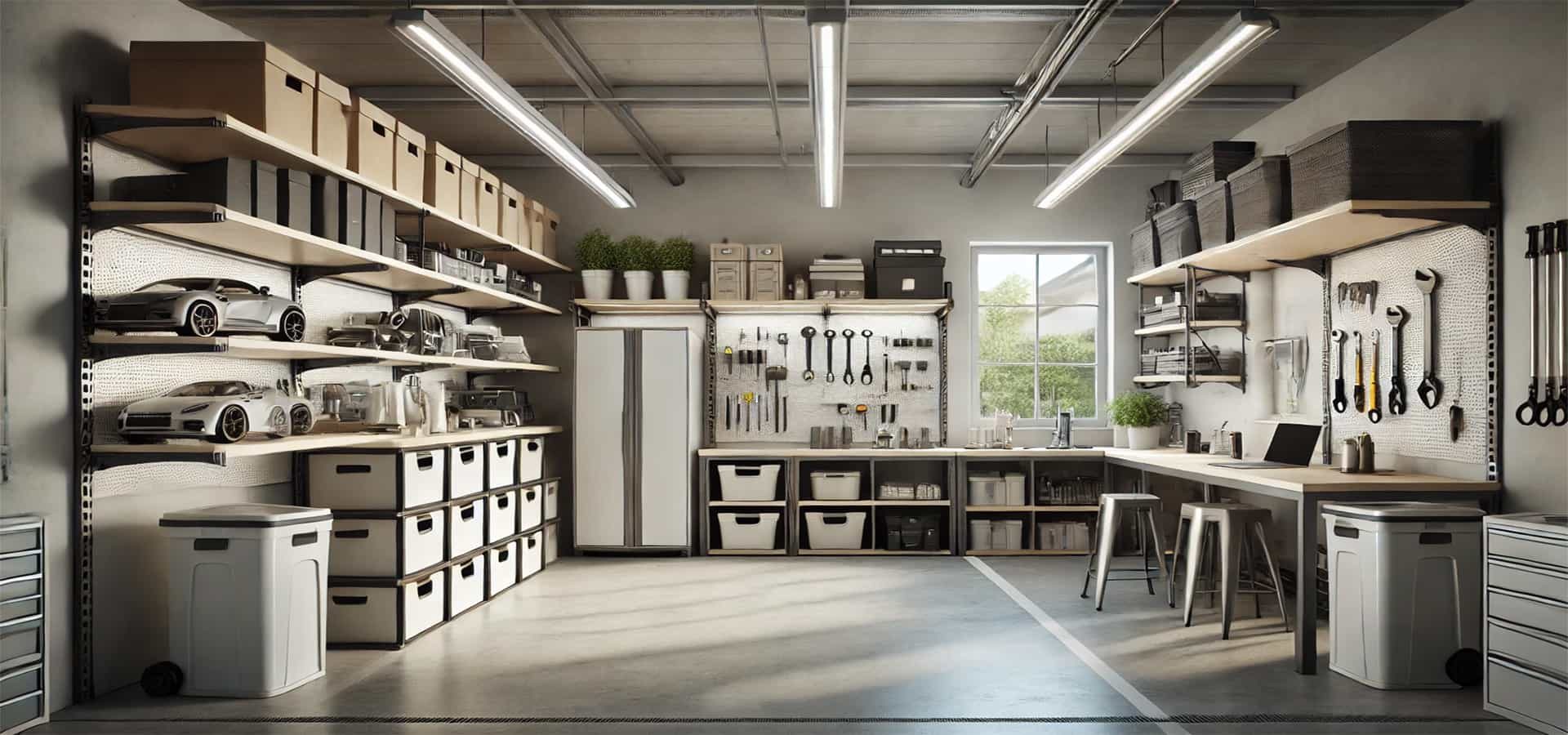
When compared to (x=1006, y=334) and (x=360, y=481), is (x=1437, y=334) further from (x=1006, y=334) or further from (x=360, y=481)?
(x=360, y=481)

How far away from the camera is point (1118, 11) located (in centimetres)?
488

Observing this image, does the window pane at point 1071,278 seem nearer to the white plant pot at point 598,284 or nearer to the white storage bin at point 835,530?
the white storage bin at point 835,530

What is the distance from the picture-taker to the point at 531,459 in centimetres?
689

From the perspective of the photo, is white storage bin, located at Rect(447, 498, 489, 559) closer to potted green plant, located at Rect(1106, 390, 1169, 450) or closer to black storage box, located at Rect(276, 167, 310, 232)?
black storage box, located at Rect(276, 167, 310, 232)

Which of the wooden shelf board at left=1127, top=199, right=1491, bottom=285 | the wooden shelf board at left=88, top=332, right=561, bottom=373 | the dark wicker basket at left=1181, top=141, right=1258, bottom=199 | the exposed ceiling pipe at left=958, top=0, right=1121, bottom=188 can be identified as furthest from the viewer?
the dark wicker basket at left=1181, top=141, right=1258, bottom=199

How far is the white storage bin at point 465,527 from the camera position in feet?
17.7

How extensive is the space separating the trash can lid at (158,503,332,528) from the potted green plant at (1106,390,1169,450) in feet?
18.2

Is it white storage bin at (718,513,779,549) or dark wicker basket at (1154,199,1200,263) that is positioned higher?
dark wicker basket at (1154,199,1200,263)

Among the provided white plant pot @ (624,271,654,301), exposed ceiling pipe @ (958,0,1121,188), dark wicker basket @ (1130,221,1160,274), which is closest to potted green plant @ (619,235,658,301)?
white plant pot @ (624,271,654,301)

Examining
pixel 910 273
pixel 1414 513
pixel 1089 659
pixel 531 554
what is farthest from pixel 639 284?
pixel 1414 513

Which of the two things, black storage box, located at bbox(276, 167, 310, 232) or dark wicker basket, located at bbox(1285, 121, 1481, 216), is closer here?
black storage box, located at bbox(276, 167, 310, 232)

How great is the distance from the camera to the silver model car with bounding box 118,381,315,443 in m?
3.83

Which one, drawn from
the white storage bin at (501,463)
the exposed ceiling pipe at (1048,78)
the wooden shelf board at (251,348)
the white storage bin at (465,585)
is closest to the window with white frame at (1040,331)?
the exposed ceiling pipe at (1048,78)

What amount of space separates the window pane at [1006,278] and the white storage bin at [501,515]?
411 cm
